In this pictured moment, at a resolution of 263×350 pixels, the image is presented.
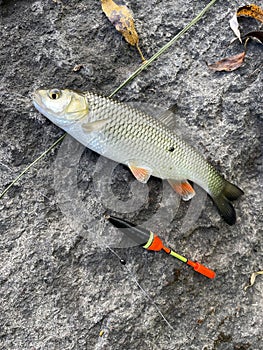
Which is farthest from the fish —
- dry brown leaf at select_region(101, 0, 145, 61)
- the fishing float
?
dry brown leaf at select_region(101, 0, 145, 61)

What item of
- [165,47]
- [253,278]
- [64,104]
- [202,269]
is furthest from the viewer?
[165,47]

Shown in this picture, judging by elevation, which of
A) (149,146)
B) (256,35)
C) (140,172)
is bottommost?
(140,172)

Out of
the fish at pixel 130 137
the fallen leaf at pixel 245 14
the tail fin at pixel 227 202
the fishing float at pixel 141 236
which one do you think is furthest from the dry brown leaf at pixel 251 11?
the fishing float at pixel 141 236

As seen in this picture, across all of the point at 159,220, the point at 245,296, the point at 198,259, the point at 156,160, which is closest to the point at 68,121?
the point at 156,160

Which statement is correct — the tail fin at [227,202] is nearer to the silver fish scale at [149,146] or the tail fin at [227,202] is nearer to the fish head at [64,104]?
the silver fish scale at [149,146]

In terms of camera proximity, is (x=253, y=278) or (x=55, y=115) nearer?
(x=55, y=115)

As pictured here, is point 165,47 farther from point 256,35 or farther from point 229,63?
point 256,35

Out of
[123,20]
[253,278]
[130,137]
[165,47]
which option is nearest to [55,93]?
[130,137]
